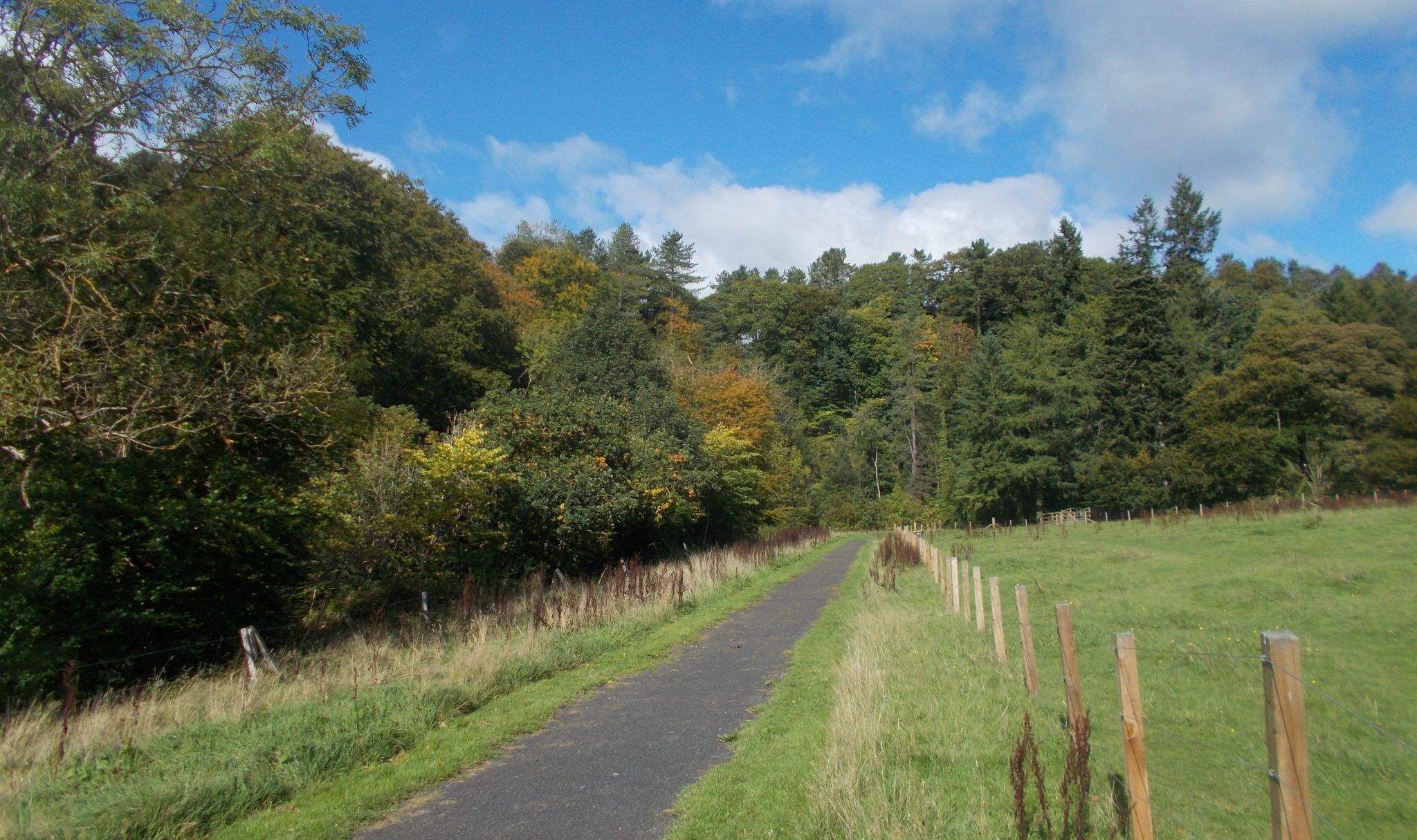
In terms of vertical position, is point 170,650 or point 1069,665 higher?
point 1069,665

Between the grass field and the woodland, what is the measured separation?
7965mm

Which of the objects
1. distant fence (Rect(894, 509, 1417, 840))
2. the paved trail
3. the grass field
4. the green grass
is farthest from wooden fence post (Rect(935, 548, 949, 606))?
A: distant fence (Rect(894, 509, 1417, 840))

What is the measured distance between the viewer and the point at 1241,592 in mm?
16578

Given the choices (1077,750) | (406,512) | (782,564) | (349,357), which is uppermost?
(349,357)

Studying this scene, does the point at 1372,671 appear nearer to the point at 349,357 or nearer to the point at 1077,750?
the point at 1077,750

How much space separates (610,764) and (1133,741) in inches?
167

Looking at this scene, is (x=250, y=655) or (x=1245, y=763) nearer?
(x=1245, y=763)

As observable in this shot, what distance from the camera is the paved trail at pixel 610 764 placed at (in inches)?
221

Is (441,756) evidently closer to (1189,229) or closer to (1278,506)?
(1278,506)

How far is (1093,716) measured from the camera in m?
8.80

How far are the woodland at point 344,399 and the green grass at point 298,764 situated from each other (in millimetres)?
3139

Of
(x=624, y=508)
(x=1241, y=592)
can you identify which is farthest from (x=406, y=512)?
(x=1241, y=592)

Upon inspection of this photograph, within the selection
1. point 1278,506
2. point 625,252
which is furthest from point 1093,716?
point 625,252

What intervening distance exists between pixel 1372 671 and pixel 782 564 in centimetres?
2399
